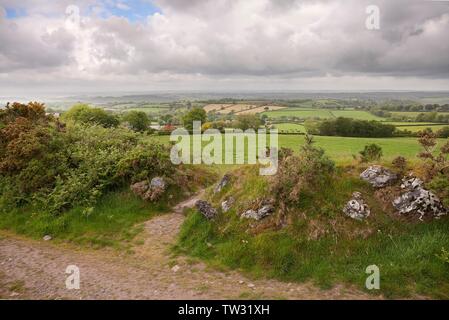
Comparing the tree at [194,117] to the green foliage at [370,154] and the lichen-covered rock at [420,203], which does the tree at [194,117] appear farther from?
the lichen-covered rock at [420,203]

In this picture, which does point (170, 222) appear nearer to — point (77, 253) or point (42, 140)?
point (77, 253)

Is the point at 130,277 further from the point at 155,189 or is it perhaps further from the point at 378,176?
the point at 378,176

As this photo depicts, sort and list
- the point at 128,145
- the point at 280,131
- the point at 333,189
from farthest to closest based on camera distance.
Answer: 1. the point at 280,131
2. the point at 128,145
3. the point at 333,189

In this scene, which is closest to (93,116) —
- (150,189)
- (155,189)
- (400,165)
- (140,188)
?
→ (140,188)

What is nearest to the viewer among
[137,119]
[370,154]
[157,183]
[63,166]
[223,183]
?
[370,154]

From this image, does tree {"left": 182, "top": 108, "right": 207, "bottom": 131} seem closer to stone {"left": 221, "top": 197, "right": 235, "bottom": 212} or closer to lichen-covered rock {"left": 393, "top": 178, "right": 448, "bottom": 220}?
stone {"left": 221, "top": 197, "right": 235, "bottom": 212}

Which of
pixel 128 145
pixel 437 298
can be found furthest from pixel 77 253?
Answer: pixel 437 298

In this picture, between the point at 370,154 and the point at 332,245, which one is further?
the point at 370,154
